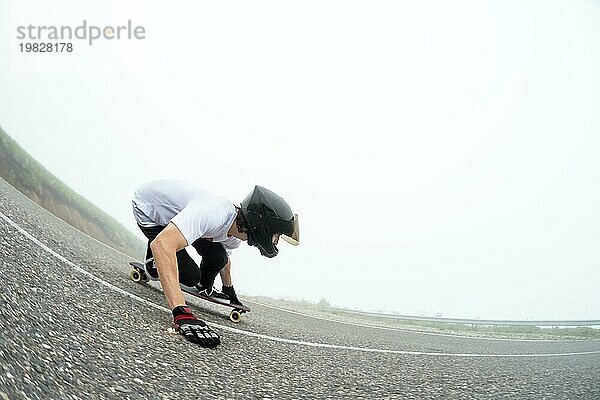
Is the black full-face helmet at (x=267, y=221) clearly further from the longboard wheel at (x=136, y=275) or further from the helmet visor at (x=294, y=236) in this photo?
the longboard wheel at (x=136, y=275)

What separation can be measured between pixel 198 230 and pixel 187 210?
5cm

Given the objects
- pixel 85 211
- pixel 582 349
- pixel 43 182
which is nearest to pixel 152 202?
pixel 43 182

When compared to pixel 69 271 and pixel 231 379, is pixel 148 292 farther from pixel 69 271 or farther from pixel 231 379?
pixel 231 379

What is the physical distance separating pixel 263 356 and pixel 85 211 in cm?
211

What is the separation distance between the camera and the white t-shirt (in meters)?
0.90

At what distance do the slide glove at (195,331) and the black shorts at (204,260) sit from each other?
51 centimetres

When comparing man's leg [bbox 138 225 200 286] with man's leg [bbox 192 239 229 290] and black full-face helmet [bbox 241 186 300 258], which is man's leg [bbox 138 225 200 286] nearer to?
man's leg [bbox 192 239 229 290]

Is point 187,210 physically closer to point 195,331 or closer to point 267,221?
point 267,221

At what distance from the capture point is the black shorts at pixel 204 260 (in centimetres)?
125

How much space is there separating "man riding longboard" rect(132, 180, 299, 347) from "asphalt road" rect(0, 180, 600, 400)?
5 cm

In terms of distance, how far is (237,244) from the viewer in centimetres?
128

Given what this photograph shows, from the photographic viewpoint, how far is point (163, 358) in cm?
58

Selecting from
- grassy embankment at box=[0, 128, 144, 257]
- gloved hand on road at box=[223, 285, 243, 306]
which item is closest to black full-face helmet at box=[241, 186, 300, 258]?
gloved hand on road at box=[223, 285, 243, 306]

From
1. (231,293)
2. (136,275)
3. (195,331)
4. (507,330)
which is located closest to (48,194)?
(136,275)
